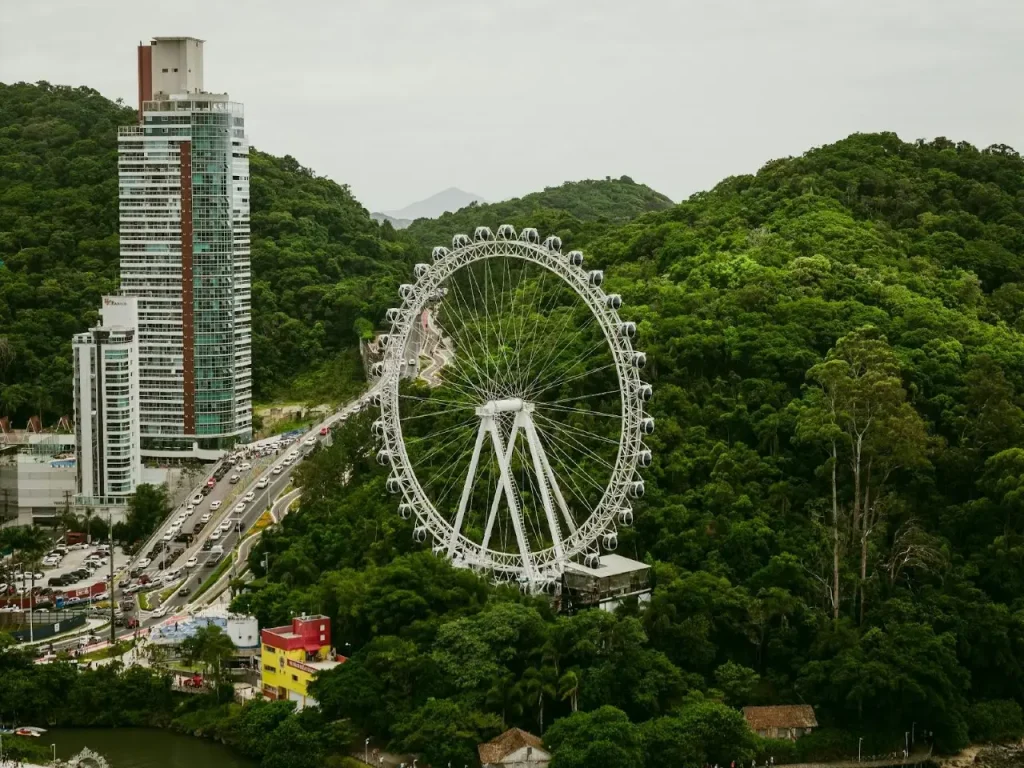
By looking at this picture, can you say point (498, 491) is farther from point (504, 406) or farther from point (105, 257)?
point (105, 257)

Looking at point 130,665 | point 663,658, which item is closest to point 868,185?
point 663,658

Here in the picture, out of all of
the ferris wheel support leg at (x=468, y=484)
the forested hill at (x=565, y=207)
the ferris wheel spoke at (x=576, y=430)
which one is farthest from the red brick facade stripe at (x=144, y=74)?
the ferris wheel support leg at (x=468, y=484)

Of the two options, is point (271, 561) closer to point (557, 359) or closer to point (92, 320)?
point (557, 359)

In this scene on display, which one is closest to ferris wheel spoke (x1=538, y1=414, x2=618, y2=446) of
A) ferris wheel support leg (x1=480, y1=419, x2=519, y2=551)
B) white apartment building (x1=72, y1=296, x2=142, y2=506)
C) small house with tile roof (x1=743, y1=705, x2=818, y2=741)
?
ferris wheel support leg (x1=480, y1=419, x2=519, y2=551)

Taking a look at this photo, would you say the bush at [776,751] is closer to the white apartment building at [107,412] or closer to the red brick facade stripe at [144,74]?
the white apartment building at [107,412]

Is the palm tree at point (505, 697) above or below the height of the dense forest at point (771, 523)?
below

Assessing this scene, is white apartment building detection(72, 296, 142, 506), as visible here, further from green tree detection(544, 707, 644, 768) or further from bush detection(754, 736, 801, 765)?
bush detection(754, 736, 801, 765)
